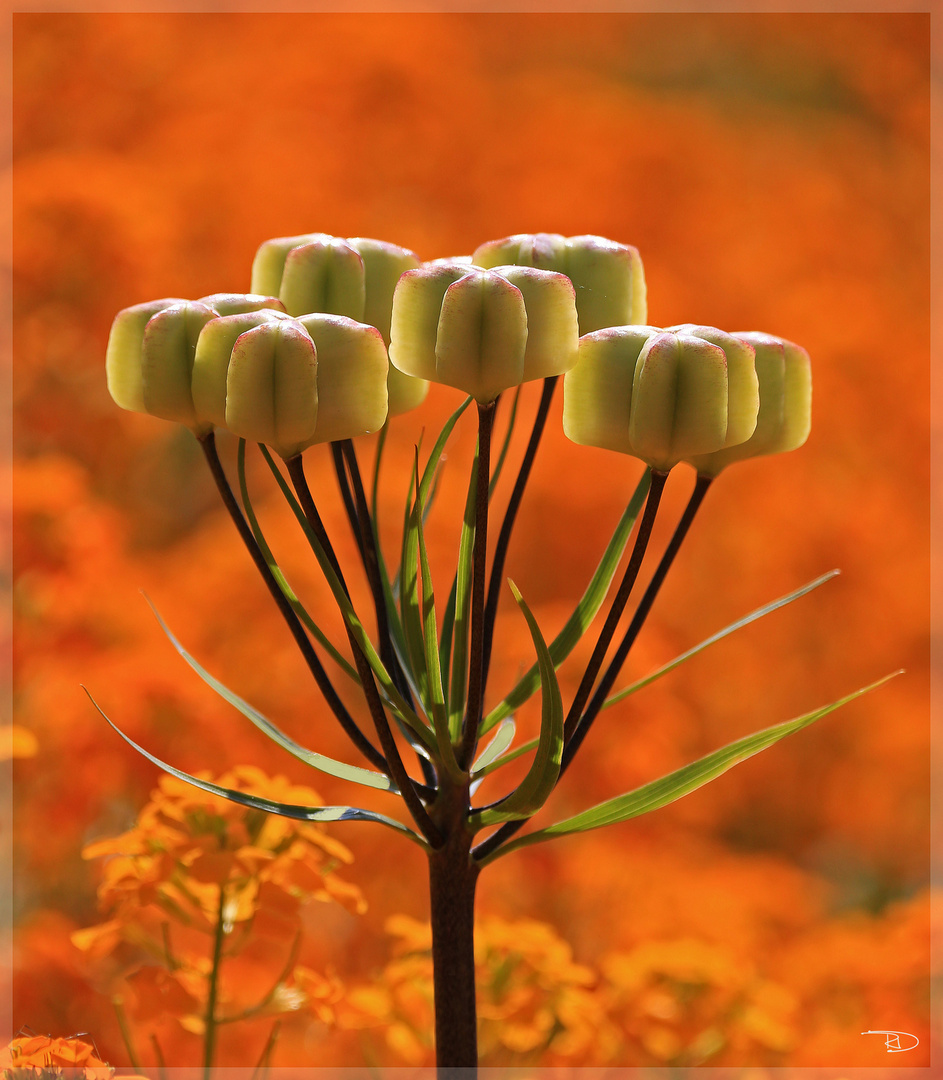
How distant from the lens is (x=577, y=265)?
1.03 ft

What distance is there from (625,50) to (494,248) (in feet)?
5.11

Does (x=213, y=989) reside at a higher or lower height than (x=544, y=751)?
lower

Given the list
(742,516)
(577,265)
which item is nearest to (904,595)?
(742,516)

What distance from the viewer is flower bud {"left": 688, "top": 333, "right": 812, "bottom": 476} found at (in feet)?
0.98

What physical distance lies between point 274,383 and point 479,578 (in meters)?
0.07

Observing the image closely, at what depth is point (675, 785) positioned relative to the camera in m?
0.30

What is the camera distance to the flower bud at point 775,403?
300mm

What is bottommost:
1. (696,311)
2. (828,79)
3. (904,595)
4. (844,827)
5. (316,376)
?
(844,827)

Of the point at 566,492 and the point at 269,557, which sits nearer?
the point at 269,557

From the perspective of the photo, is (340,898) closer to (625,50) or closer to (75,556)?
(75,556)

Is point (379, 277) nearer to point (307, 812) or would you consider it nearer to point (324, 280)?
point (324, 280)

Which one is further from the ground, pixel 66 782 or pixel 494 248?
pixel 494 248
